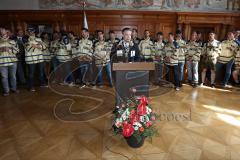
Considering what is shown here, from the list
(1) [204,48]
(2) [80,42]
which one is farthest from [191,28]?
(2) [80,42]

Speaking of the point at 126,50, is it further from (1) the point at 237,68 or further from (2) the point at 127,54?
(1) the point at 237,68

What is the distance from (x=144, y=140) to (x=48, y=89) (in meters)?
3.56

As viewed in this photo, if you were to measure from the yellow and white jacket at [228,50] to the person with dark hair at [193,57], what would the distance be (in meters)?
0.60

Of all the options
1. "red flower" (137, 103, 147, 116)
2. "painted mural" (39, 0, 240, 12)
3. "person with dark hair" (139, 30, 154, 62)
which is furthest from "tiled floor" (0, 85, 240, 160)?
"painted mural" (39, 0, 240, 12)

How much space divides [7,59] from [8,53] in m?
0.15

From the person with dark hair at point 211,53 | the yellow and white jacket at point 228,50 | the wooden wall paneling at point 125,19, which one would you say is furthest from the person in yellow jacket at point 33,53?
→ the yellow and white jacket at point 228,50

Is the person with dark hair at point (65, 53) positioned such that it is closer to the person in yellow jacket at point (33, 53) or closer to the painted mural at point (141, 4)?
the person in yellow jacket at point (33, 53)

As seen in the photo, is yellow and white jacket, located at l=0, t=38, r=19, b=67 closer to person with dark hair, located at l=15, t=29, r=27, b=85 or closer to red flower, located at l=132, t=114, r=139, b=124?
person with dark hair, located at l=15, t=29, r=27, b=85

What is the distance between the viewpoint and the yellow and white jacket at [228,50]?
5537mm

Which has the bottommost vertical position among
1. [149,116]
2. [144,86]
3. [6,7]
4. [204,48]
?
[149,116]

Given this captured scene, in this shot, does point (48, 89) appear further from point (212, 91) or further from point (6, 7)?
point (212, 91)

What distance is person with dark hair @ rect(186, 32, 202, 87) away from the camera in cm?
575

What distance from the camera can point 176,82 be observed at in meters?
5.78

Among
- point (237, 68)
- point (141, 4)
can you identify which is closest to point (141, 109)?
point (237, 68)
